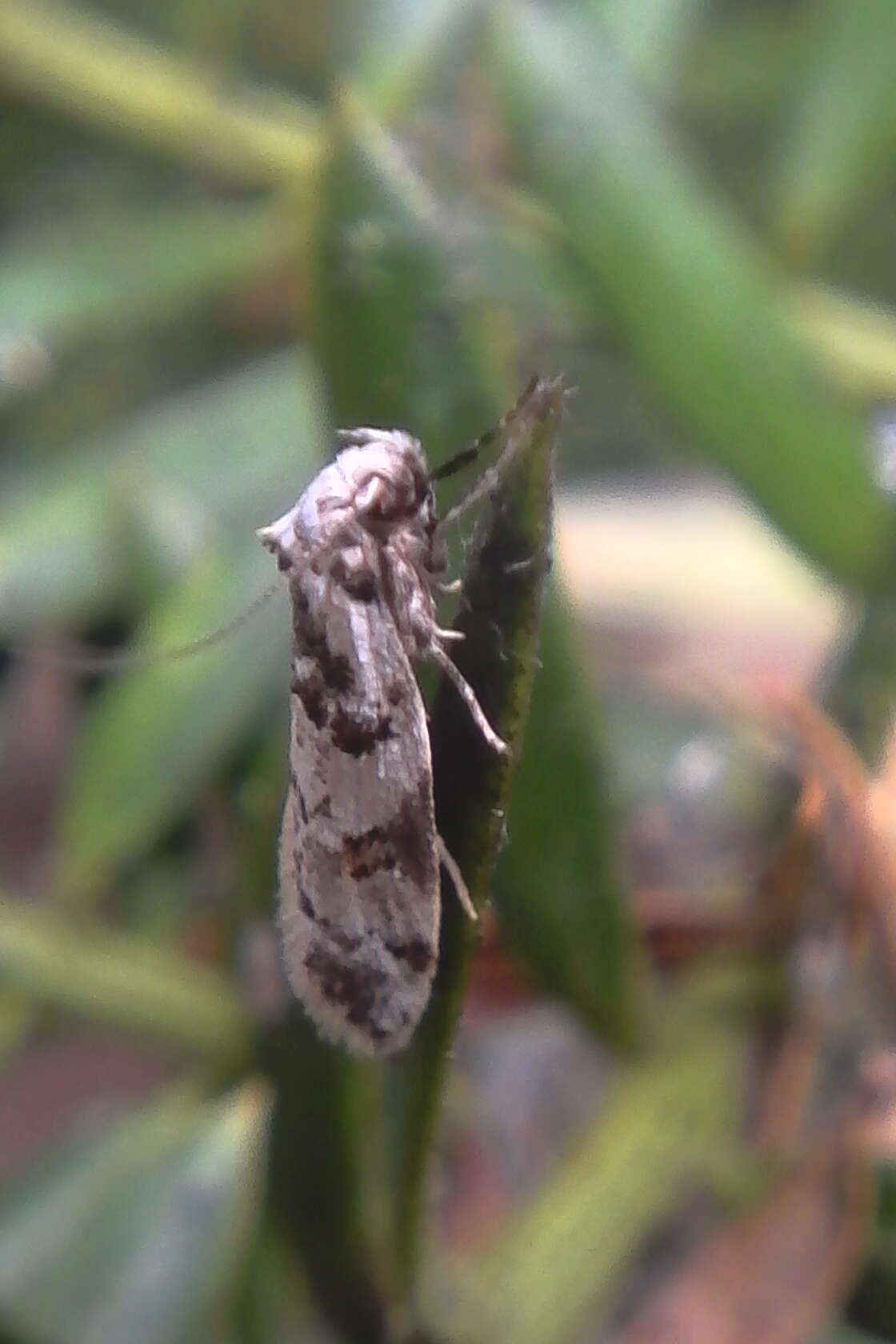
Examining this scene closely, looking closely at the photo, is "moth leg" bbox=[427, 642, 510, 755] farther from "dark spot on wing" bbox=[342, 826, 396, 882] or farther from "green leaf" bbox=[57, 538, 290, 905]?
"green leaf" bbox=[57, 538, 290, 905]

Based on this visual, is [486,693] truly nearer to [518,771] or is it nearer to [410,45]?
[518,771]

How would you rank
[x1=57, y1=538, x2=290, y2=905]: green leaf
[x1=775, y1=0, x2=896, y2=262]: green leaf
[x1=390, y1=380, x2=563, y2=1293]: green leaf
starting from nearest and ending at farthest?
[x1=390, y1=380, x2=563, y2=1293]: green leaf, [x1=57, y1=538, x2=290, y2=905]: green leaf, [x1=775, y1=0, x2=896, y2=262]: green leaf

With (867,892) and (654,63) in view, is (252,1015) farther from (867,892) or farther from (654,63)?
(654,63)

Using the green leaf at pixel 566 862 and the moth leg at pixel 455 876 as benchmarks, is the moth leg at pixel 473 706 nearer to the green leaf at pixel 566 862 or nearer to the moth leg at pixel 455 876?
the moth leg at pixel 455 876

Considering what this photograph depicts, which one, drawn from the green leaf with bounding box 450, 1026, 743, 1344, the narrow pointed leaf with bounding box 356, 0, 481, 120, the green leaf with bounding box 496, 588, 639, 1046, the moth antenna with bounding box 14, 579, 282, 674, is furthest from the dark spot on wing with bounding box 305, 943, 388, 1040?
the narrow pointed leaf with bounding box 356, 0, 481, 120

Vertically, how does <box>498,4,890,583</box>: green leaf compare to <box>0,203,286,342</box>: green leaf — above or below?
above

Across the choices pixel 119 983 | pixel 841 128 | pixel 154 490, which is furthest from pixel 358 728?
pixel 841 128
